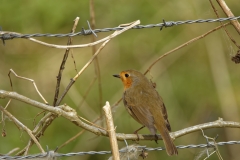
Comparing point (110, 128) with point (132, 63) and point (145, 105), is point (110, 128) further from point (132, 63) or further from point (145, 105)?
point (132, 63)

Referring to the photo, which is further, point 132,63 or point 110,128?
point 132,63

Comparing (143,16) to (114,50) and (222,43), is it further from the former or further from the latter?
(222,43)

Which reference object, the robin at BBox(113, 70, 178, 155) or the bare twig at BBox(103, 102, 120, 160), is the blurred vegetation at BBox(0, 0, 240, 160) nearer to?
the robin at BBox(113, 70, 178, 155)

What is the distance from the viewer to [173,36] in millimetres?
7641

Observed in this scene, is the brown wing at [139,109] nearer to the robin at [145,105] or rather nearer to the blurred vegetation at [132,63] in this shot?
the robin at [145,105]

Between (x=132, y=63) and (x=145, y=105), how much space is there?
2.61m

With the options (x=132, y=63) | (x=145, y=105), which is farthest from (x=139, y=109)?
(x=132, y=63)

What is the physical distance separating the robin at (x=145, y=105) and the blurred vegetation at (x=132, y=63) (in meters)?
1.43

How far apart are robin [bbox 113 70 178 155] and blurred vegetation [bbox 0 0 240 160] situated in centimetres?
143

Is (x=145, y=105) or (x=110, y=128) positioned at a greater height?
(x=145, y=105)

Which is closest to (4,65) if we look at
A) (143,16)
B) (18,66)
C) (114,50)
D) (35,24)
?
(18,66)

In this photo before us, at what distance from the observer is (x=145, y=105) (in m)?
4.87

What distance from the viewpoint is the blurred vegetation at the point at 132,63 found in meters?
6.75

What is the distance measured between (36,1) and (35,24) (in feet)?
1.07
